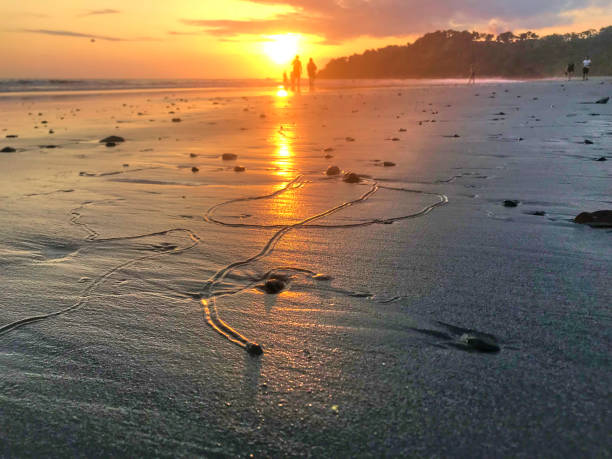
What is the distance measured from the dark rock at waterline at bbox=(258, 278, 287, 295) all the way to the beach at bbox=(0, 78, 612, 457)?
12 mm

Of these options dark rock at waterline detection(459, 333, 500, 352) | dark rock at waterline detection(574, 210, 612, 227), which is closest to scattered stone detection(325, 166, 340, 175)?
dark rock at waterline detection(574, 210, 612, 227)

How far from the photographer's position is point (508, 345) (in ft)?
5.00

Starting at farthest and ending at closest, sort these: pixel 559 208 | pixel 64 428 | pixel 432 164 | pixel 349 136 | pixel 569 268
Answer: pixel 349 136 → pixel 432 164 → pixel 559 208 → pixel 569 268 → pixel 64 428

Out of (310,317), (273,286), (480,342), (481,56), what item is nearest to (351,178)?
(273,286)

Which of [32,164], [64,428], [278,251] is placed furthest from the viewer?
[32,164]

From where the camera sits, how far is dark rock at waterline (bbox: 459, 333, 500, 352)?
1.51m

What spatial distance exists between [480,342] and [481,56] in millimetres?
87790

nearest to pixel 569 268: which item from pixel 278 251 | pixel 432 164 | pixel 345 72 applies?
pixel 278 251

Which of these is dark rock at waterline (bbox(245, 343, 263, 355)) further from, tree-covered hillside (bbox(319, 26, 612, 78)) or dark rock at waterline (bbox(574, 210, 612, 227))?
tree-covered hillside (bbox(319, 26, 612, 78))

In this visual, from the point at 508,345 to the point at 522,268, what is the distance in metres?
0.80

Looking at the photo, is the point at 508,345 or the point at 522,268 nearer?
the point at 508,345

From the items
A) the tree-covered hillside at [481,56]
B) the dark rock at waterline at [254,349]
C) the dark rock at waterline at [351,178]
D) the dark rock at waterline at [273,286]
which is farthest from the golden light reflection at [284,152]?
the tree-covered hillside at [481,56]

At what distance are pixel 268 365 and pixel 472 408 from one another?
626 mm

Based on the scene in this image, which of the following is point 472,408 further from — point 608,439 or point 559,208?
point 559,208
